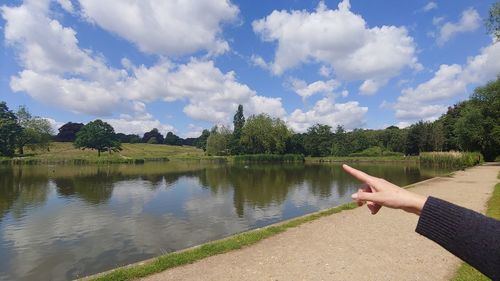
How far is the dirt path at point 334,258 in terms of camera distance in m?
6.81

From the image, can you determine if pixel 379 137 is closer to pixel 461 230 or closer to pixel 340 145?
pixel 340 145

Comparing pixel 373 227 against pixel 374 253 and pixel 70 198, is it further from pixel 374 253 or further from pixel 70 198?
pixel 70 198

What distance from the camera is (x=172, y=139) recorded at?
506 feet

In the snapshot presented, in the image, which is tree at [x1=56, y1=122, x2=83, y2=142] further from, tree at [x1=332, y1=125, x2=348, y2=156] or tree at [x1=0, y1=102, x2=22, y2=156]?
tree at [x1=332, y1=125, x2=348, y2=156]

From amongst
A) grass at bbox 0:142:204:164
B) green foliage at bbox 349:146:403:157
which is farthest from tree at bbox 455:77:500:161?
grass at bbox 0:142:204:164

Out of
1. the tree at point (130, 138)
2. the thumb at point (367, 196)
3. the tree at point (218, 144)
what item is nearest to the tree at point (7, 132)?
the tree at point (218, 144)

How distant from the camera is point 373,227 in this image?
10.8 meters

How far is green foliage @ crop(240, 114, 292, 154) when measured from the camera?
277ft

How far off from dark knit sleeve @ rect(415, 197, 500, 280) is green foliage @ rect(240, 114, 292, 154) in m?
81.8

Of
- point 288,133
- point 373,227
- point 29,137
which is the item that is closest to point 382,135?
point 288,133

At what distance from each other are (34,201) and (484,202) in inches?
907

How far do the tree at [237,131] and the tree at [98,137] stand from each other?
32223 mm

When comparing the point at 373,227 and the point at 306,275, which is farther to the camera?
the point at 373,227

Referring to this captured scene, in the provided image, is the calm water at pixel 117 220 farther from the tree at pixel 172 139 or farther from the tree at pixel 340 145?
the tree at pixel 172 139
